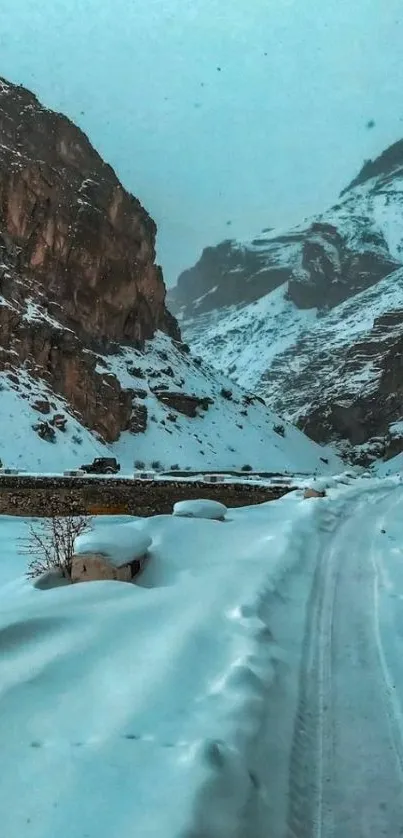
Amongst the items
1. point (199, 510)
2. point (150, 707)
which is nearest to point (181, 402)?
point (199, 510)

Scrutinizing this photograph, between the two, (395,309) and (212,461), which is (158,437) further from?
(395,309)

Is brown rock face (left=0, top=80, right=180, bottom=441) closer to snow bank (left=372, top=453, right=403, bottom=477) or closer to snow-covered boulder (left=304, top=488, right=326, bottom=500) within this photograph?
snow-covered boulder (left=304, top=488, right=326, bottom=500)

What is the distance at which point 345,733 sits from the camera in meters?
3.96

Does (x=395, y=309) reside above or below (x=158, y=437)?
above

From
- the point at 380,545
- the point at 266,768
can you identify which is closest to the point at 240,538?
the point at 380,545

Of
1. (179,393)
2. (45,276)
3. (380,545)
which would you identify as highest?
(45,276)

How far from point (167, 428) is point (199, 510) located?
133 ft

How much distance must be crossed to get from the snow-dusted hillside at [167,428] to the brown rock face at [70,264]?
2506 millimetres

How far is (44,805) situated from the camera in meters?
2.57

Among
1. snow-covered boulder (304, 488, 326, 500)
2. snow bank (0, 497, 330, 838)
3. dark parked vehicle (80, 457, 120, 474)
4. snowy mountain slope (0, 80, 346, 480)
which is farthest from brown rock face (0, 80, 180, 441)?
snow bank (0, 497, 330, 838)

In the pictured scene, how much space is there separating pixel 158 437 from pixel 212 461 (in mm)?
5232

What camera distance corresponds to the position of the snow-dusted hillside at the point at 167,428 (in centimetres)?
3656

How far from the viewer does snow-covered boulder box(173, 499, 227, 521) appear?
1437 centimetres

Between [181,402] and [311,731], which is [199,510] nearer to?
[311,731]
